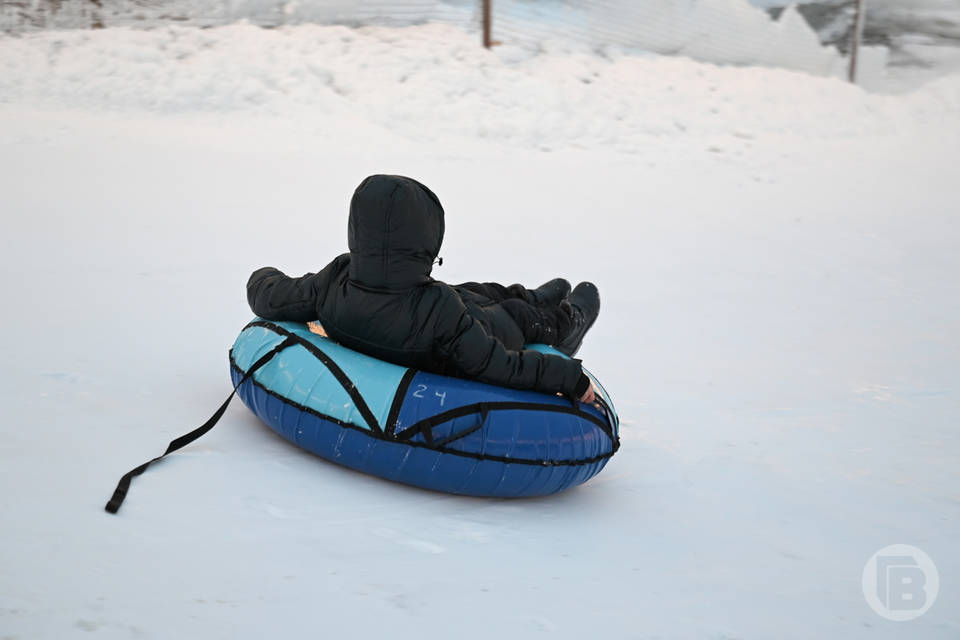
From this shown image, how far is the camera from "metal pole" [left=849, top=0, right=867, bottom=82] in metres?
13.6

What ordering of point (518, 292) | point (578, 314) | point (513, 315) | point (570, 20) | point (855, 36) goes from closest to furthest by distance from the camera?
point (513, 315) < point (518, 292) < point (578, 314) < point (570, 20) < point (855, 36)

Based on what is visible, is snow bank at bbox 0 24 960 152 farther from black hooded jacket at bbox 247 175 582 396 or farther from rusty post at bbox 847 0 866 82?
black hooded jacket at bbox 247 175 582 396

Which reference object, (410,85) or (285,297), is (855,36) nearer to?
(410,85)

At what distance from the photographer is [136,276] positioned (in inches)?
217

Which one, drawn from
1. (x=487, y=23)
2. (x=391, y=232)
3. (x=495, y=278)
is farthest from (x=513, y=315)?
(x=487, y=23)

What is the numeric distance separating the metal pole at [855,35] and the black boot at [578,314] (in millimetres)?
11257

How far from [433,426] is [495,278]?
3.43 metres

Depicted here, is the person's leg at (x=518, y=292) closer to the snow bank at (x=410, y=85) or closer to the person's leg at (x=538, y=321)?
the person's leg at (x=538, y=321)

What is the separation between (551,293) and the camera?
12.7ft

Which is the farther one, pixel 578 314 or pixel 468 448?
pixel 578 314

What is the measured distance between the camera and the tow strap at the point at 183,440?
268cm

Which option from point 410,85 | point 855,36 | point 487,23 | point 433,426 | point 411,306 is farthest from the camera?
point 855,36

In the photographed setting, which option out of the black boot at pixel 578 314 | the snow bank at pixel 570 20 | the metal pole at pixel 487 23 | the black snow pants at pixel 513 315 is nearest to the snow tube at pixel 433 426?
the black snow pants at pixel 513 315

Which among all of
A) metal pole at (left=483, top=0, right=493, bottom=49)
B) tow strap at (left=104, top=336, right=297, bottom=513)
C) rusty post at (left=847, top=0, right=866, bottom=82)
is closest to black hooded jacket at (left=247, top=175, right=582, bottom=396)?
tow strap at (left=104, top=336, right=297, bottom=513)
